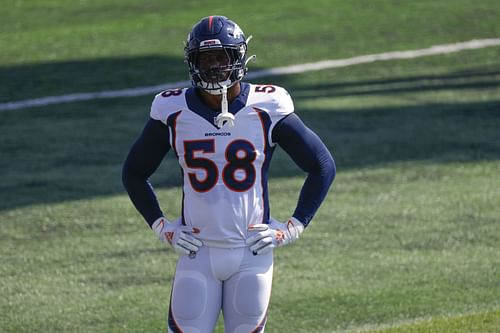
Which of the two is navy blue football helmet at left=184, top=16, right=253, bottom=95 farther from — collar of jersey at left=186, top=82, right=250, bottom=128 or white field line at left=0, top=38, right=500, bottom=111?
white field line at left=0, top=38, right=500, bottom=111

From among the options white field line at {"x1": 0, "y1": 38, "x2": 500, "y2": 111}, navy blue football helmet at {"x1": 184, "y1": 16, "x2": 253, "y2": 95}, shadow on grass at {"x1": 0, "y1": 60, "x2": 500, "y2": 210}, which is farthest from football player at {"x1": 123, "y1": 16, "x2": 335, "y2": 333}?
white field line at {"x1": 0, "y1": 38, "x2": 500, "y2": 111}

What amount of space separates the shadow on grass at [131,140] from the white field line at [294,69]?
1.35ft

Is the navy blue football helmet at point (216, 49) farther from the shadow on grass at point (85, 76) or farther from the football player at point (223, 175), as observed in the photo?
the shadow on grass at point (85, 76)

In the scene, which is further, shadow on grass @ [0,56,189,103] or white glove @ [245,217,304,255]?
shadow on grass @ [0,56,189,103]

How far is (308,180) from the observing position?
6.00 metres

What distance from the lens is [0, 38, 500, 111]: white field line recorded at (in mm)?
16828

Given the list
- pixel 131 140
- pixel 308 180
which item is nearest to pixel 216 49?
pixel 308 180

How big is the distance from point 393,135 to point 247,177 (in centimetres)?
874

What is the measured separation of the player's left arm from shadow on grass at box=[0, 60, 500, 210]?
20.6 feet

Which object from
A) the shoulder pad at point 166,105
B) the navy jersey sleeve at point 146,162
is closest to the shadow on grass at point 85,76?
the navy jersey sleeve at point 146,162

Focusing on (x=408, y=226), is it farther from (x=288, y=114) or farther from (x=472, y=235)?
(x=288, y=114)

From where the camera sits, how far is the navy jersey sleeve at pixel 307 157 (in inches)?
231

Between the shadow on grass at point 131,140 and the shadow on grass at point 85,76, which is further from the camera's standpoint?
the shadow on grass at point 85,76

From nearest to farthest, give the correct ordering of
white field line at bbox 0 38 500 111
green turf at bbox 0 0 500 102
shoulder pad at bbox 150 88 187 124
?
shoulder pad at bbox 150 88 187 124
white field line at bbox 0 38 500 111
green turf at bbox 0 0 500 102
